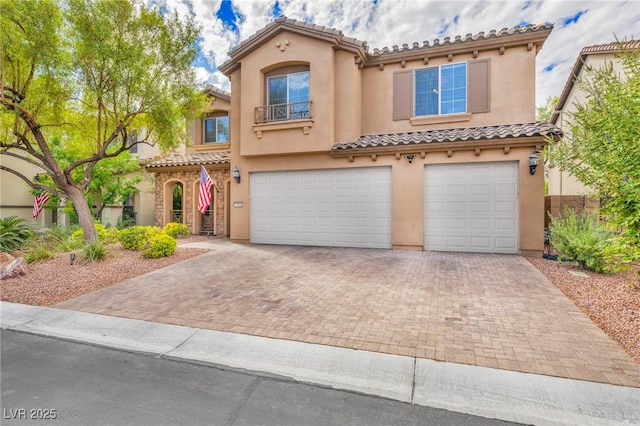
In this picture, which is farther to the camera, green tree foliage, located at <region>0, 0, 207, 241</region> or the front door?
the front door

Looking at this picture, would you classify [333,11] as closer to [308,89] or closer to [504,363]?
[308,89]

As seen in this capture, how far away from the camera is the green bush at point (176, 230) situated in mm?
13875

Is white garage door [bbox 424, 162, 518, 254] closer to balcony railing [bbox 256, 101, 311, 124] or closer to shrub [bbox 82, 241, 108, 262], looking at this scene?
balcony railing [bbox 256, 101, 311, 124]

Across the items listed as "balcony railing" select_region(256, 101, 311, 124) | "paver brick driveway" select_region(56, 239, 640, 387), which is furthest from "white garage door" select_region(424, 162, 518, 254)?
"balcony railing" select_region(256, 101, 311, 124)

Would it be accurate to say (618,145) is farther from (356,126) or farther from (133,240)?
(133,240)

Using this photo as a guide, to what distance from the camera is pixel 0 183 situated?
15.1 m

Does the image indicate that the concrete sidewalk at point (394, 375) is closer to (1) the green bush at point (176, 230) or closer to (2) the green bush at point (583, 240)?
(2) the green bush at point (583, 240)

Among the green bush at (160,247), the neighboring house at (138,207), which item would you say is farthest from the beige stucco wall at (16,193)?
the green bush at (160,247)

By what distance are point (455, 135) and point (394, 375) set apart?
8940 millimetres

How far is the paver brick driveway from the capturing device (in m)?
3.81

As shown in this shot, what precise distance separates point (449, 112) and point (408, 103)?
150cm

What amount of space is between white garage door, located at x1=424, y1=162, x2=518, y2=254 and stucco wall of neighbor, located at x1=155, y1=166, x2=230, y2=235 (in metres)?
9.51

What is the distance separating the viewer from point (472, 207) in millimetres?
10148

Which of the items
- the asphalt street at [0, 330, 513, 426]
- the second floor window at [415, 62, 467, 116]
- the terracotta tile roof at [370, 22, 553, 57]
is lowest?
the asphalt street at [0, 330, 513, 426]
